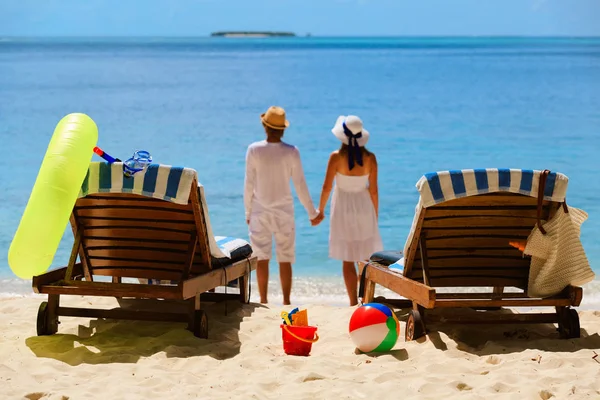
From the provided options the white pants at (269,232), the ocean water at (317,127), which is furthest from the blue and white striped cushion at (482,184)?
the ocean water at (317,127)

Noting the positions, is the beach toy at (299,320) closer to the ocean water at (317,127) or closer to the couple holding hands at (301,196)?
the couple holding hands at (301,196)

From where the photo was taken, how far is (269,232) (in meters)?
7.59

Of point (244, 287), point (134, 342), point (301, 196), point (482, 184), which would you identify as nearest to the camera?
point (482, 184)

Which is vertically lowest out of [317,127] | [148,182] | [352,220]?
[352,220]

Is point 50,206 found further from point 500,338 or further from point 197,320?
point 500,338

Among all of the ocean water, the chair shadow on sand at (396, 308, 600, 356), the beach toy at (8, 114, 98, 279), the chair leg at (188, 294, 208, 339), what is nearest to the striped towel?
the beach toy at (8, 114, 98, 279)

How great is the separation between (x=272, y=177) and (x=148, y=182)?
200 cm

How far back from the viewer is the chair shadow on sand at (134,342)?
524 centimetres

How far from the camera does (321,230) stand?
1162cm

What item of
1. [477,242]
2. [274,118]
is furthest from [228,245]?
[477,242]

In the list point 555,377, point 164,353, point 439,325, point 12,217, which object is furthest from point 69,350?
point 12,217

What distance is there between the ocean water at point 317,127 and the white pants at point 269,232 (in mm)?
1072

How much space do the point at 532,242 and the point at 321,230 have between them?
611cm

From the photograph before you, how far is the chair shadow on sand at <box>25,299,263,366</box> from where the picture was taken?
5.24 m
